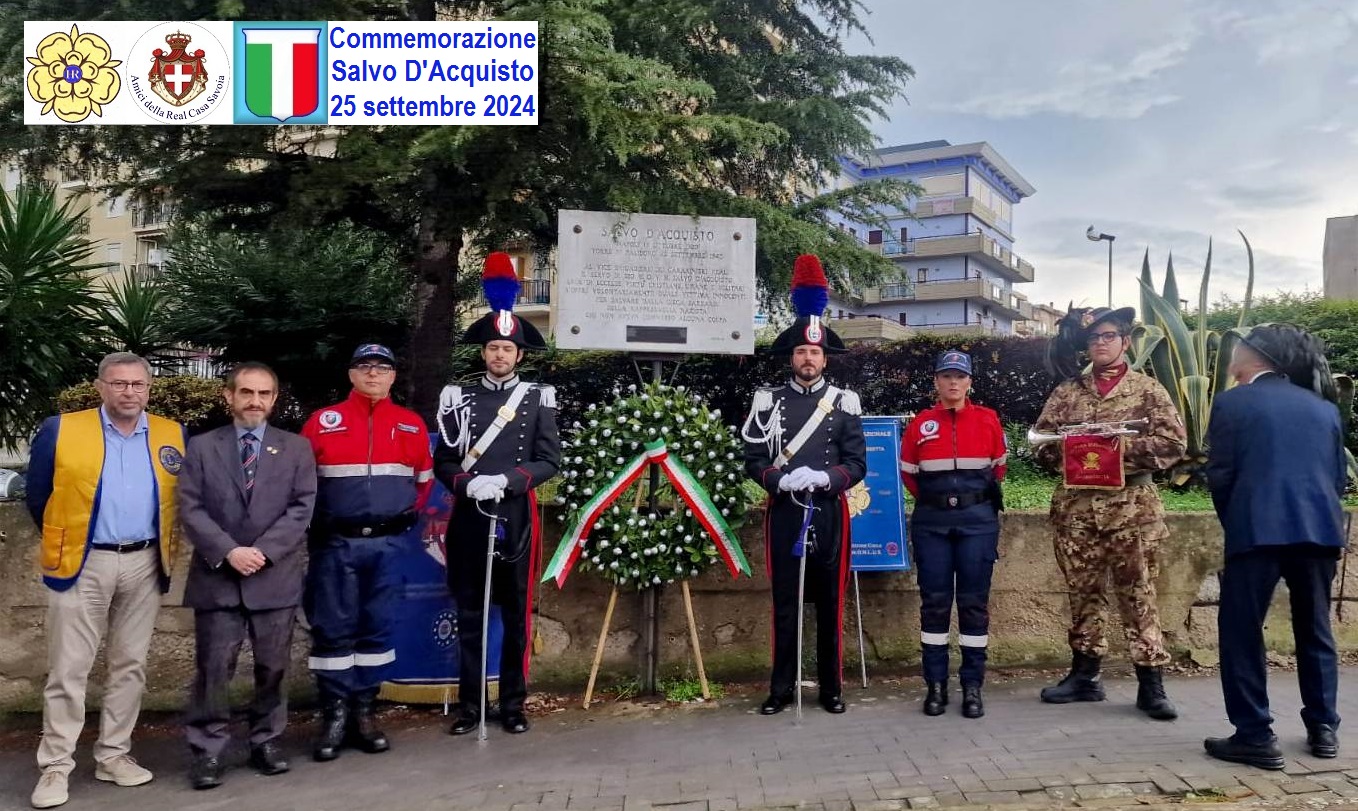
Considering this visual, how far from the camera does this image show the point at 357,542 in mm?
4809

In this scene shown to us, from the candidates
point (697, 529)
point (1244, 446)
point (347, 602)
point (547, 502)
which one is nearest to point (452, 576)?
point (347, 602)

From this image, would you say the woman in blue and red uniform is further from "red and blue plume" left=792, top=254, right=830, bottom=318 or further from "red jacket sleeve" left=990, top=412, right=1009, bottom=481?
"red and blue plume" left=792, top=254, right=830, bottom=318

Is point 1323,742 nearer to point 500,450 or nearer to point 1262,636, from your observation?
point 1262,636

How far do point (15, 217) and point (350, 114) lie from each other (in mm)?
3276

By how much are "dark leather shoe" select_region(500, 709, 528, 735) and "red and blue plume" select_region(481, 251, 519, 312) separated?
2.25m

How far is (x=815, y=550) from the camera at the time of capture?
17.3 ft

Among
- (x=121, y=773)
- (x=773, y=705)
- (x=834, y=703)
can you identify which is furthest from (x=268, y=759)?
(x=834, y=703)

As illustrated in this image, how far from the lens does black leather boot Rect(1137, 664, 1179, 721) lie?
16.6ft

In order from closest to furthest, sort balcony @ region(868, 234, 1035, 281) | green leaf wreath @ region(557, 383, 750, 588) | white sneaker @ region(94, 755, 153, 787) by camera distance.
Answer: white sneaker @ region(94, 755, 153, 787) → green leaf wreath @ region(557, 383, 750, 588) → balcony @ region(868, 234, 1035, 281)

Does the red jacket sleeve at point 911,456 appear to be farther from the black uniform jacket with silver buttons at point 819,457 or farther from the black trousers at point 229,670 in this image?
the black trousers at point 229,670

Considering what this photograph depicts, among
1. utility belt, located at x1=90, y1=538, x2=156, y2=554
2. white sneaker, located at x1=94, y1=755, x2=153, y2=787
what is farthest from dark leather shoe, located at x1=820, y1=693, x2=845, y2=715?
utility belt, located at x1=90, y1=538, x2=156, y2=554

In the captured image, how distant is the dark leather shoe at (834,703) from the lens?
211 inches

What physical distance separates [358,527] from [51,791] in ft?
5.77

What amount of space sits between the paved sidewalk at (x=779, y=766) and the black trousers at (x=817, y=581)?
0.29m
